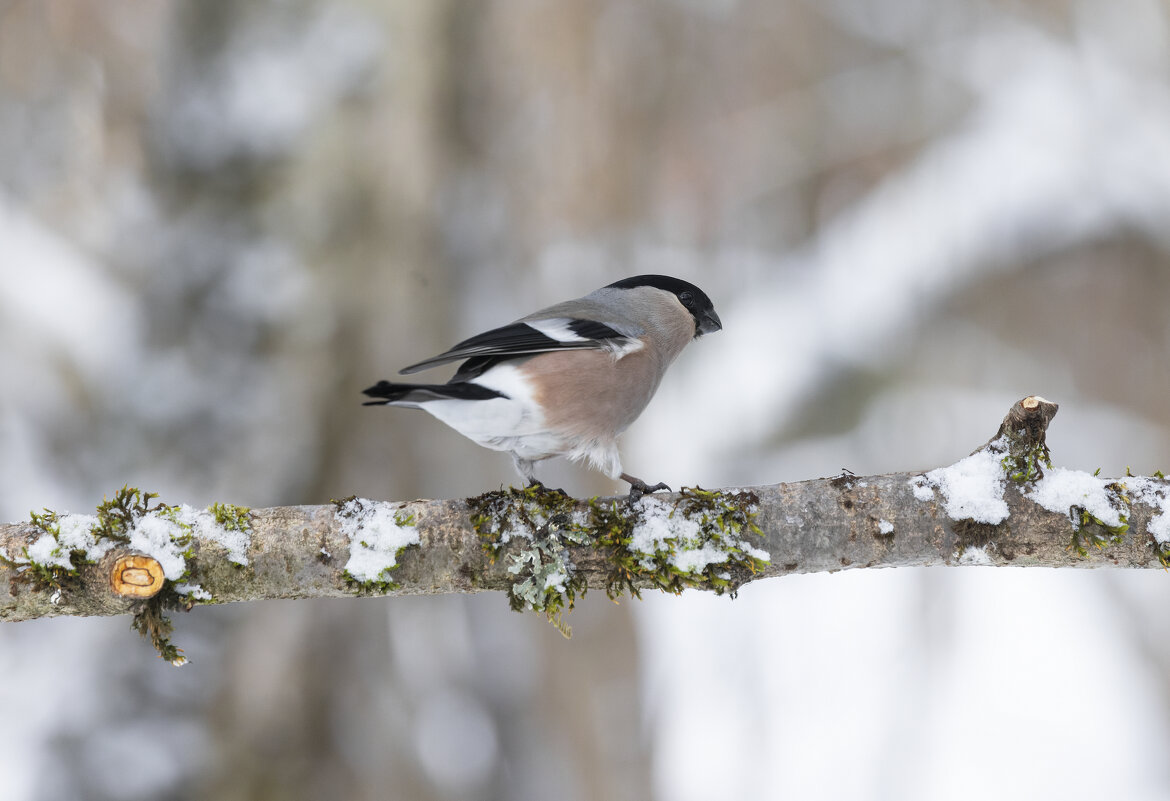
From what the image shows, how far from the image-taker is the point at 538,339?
2.42 metres

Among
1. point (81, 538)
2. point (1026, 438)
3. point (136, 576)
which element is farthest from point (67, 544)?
point (1026, 438)

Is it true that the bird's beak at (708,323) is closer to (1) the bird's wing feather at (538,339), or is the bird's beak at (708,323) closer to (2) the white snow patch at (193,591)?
(1) the bird's wing feather at (538,339)

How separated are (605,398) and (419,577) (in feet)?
2.75

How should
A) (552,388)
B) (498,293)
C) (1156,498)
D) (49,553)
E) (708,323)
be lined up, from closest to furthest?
(49,553), (1156,498), (552,388), (708,323), (498,293)

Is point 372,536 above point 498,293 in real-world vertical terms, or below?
below

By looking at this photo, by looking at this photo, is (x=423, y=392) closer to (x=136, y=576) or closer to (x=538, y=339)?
(x=538, y=339)

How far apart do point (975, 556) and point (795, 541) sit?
401mm

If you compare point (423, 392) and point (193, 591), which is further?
point (423, 392)

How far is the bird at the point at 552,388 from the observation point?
91.0 inches

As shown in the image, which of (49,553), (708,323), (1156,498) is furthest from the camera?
(708,323)

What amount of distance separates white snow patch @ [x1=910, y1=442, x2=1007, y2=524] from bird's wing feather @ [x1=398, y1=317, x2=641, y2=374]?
104cm

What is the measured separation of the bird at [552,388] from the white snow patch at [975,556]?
788mm

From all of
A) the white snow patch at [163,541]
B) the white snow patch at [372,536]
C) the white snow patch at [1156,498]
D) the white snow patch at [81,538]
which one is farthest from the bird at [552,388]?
the white snow patch at [1156,498]

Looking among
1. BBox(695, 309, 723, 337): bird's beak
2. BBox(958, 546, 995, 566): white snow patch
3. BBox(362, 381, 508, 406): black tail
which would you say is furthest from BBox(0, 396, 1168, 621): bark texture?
BBox(695, 309, 723, 337): bird's beak
